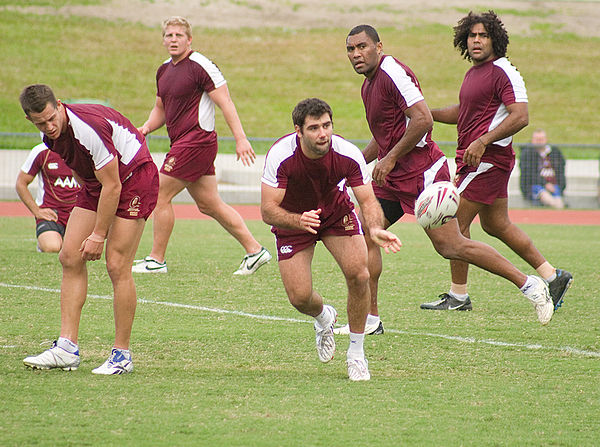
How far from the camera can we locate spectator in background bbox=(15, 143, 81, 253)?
1096 centimetres

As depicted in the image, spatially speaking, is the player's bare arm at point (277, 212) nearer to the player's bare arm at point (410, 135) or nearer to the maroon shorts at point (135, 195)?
the maroon shorts at point (135, 195)

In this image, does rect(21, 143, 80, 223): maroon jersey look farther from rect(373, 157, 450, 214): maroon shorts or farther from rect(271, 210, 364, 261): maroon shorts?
rect(271, 210, 364, 261): maroon shorts

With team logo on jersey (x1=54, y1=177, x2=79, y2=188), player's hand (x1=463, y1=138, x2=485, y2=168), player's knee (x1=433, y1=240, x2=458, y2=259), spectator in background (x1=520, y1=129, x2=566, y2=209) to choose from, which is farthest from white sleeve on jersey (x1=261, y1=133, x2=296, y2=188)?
spectator in background (x1=520, y1=129, x2=566, y2=209)

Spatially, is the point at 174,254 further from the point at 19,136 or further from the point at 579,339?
the point at 19,136

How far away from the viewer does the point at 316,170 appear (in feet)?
18.6

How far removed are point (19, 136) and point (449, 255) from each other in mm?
15633

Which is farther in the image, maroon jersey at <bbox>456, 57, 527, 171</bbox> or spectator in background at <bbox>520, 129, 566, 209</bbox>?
spectator in background at <bbox>520, 129, 566, 209</bbox>

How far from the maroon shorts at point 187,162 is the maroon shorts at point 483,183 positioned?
3081mm

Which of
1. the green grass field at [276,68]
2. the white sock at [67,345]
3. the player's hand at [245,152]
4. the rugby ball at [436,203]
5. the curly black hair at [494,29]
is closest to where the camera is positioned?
the white sock at [67,345]

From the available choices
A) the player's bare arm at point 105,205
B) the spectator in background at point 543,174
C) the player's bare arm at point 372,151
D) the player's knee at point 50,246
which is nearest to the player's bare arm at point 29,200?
the player's knee at point 50,246

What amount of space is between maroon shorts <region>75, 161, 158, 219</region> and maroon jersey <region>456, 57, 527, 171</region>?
296 cm

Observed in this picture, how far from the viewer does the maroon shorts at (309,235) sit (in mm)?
5879

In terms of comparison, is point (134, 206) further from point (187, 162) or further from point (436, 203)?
point (187, 162)

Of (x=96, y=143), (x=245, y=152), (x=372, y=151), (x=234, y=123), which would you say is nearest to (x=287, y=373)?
(x=96, y=143)
